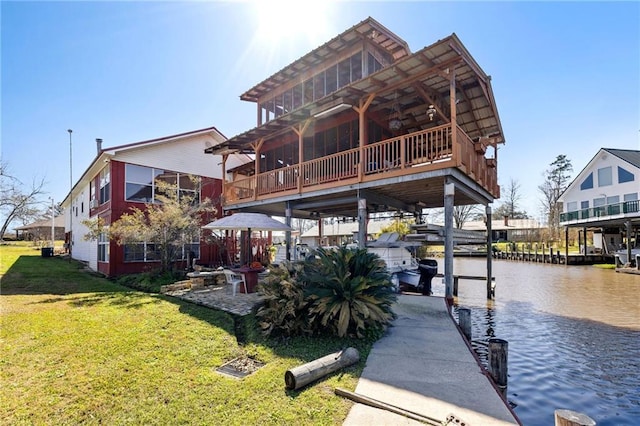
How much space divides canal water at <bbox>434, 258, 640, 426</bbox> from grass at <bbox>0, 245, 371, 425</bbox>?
122 inches

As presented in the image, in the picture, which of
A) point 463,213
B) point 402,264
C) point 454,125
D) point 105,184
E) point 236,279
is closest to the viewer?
point 454,125

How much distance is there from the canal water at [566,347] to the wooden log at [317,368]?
2572 millimetres

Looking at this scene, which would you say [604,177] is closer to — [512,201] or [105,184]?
[512,201]

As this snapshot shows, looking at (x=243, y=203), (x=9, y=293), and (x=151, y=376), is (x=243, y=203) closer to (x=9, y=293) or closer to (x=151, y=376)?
(x=9, y=293)

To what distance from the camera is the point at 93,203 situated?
2047 centimetres

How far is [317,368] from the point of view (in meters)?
4.45

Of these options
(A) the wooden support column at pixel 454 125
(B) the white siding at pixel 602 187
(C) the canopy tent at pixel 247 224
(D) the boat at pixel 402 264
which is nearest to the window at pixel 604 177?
(B) the white siding at pixel 602 187

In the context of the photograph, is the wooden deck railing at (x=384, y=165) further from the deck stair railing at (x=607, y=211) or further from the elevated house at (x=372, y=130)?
the deck stair railing at (x=607, y=211)

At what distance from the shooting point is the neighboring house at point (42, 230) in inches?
1897

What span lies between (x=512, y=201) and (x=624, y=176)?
29.3 meters

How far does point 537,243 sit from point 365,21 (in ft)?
132

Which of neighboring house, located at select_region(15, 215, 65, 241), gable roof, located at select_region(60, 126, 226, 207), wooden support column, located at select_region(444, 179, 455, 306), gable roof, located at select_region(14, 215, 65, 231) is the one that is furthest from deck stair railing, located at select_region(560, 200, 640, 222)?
gable roof, located at select_region(14, 215, 65, 231)

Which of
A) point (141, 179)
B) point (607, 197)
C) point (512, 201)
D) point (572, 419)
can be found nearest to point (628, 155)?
point (607, 197)

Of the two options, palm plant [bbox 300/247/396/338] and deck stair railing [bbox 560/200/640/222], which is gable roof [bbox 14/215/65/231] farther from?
deck stair railing [bbox 560/200/640/222]
